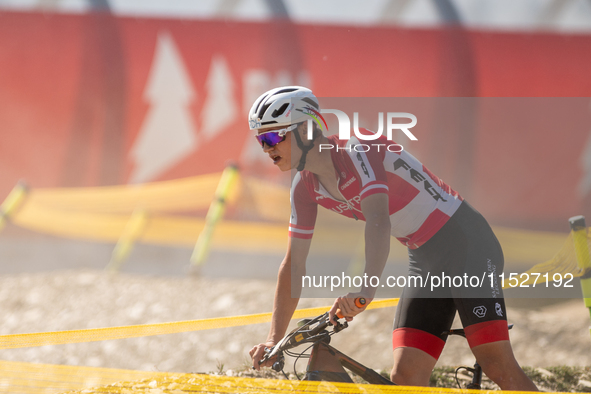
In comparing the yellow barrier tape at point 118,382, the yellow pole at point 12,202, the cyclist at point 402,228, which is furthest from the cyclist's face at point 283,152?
the yellow pole at point 12,202

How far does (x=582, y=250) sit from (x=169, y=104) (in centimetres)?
472

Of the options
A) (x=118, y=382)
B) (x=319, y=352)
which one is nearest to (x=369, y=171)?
(x=319, y=352)

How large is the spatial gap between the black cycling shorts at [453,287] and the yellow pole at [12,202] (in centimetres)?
535

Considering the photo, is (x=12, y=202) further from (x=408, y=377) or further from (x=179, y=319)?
(x=408, y=377)

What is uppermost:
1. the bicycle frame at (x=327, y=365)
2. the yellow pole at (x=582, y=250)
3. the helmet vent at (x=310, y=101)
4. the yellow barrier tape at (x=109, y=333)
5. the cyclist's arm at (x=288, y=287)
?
the helmet vent at (x=310, y=101)

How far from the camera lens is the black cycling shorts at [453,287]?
7.53 ft

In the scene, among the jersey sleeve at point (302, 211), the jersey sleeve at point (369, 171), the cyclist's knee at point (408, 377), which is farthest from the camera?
the jersey sleeve at point (302, 211)

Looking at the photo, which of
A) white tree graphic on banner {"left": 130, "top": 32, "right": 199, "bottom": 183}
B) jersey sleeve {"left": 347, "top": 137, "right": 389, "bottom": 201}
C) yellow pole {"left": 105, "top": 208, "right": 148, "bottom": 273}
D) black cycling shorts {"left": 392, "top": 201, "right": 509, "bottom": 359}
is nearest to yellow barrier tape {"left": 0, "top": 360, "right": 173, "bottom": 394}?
black cycling shorts {"left": 392, "top": 201, "right": 509, "bottom": 359}

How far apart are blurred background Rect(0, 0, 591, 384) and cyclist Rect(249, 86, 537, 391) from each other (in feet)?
7.27

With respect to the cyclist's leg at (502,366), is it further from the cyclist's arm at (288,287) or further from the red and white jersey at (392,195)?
the cyclist's arm at (288,287)

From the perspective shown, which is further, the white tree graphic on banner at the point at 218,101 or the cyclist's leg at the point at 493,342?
the white tree graphic on banner at the point at 218,101

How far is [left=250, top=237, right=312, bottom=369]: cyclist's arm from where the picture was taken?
7.98ft

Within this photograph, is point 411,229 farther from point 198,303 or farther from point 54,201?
point 54,201

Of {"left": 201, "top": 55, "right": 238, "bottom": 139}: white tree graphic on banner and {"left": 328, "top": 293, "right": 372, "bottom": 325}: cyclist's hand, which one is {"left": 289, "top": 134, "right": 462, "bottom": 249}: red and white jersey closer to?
{"left": 328, "top": 293, "right": 372, "bottom": 325}: cyclist's hand
